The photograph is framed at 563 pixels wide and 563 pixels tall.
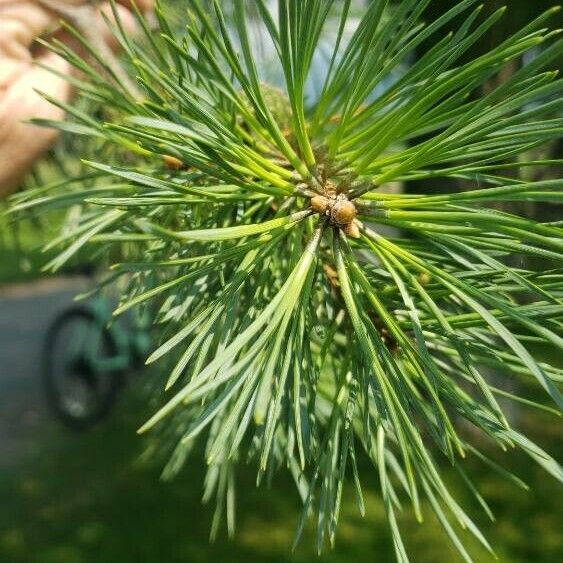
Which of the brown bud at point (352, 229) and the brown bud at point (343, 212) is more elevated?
the brown bud at point (343, 212)

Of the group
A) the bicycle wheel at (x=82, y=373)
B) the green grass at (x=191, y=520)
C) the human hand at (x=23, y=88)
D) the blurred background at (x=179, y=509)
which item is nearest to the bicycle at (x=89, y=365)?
the bicycle wheel at (x=82, y=373)

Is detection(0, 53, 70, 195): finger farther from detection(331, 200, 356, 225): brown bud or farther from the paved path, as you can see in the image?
the paved path

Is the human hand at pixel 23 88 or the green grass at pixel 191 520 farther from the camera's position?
the green grass at pixel 191 520

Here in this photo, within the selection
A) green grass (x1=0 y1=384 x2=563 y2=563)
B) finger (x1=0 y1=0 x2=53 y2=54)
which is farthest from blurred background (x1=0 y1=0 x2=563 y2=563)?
finger (x1=0 y1=0 x2=53 y2=54)

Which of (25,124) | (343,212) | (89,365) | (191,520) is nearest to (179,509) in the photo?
(191,520)

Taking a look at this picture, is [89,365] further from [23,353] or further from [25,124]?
[25,124]

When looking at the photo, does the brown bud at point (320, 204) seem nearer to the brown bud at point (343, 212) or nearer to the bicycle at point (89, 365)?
the brown bud at point (343, 212)
